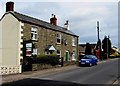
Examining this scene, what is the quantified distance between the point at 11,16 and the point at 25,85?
15.2 meters

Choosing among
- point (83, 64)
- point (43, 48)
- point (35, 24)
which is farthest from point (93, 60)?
point (35, 24)

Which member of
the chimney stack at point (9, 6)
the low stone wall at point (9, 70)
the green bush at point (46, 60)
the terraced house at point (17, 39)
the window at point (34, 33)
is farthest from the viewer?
the window at point (34, 33)

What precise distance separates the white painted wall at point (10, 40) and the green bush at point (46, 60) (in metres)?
2.18

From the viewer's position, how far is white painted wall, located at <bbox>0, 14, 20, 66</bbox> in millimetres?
27609

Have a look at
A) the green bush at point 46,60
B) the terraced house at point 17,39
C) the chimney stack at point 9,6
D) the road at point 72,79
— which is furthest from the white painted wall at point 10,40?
the road at point 72,79

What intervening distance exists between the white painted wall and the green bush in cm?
218

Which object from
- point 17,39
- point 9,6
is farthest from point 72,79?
point 9,6

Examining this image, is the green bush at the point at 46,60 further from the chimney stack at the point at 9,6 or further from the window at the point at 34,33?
the chimney stack at the point at 9,6

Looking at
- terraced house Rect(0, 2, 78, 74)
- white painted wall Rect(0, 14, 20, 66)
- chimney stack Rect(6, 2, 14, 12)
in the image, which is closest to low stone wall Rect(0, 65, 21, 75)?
terraced house Rect(0, 2, 78, 74)

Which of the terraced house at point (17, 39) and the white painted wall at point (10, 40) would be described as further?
the white painted wall at point (10, 40)

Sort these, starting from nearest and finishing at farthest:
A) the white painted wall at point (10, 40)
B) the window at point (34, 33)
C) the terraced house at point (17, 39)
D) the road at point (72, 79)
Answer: the road at point (72, 79) < the terraced house at point (17, 39) < the white painted wall at point (10, 40) < the window at point (34, 33)

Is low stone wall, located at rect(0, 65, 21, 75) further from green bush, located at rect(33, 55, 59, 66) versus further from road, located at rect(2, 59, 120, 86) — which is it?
road, located at rect(2, 59, 120, 86)

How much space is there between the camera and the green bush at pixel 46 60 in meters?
28.2

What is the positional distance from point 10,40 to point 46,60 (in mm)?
4729
